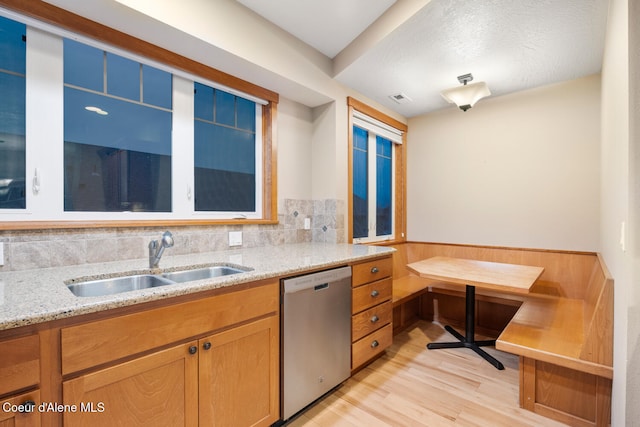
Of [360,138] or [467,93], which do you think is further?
[360,138]

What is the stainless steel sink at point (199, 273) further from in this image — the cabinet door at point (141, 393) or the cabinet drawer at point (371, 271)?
the cabinet drawer at point (371, 271)

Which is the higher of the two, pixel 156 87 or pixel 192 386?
pixel 156 87

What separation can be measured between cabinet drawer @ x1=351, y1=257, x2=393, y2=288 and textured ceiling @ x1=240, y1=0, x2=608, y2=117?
165 centimetres

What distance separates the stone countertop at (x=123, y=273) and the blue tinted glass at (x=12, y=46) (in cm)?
102

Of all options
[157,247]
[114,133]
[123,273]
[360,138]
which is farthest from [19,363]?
[360,138]

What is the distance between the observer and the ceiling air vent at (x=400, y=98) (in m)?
3.01

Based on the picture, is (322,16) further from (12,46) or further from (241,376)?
(241,376)

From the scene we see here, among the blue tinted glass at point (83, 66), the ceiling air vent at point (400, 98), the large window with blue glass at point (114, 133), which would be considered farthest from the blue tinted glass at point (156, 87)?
the ceiling air vent at point (400, 98)

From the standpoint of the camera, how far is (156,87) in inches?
75.6

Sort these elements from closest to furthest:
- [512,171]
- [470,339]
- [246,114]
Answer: [246,114], [470,339], [512,171]

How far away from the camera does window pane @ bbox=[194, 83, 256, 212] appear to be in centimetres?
216

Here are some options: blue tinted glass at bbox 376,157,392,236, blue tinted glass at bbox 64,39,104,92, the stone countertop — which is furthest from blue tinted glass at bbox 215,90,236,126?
blue tinted glass at bbox 376,157,392,236

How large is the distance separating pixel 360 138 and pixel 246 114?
1.35m

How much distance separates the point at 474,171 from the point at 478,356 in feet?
6.14
